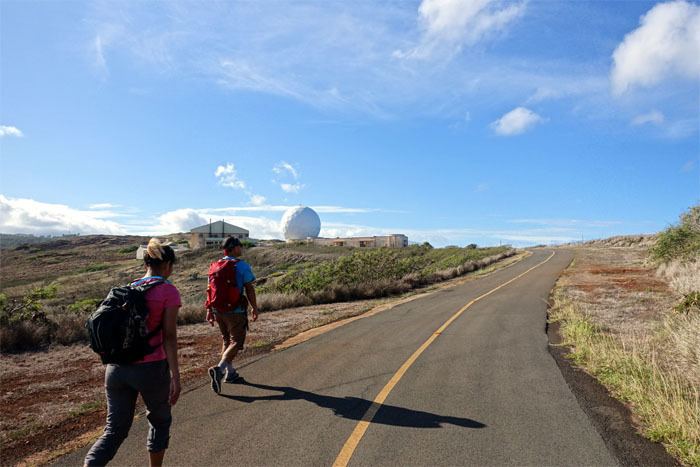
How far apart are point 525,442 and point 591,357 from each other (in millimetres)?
3953

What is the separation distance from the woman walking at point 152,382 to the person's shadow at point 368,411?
221 centimetres

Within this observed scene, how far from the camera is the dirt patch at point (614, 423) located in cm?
424

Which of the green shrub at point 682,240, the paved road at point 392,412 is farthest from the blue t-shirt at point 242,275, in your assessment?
the green shrub at point 682,240

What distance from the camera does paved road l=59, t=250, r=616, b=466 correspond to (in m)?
4.33

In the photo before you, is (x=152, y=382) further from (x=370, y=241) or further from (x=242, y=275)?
(x=370, y=241)

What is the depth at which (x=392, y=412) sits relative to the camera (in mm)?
5383

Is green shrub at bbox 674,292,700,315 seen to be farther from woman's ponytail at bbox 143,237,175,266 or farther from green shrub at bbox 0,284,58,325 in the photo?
green shrub at bbox 0,284,58,325

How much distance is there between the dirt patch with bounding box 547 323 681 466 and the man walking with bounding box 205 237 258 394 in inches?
178

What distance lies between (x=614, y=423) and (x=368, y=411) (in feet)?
9.03

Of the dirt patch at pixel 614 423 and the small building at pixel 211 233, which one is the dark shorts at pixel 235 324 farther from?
the small building at pixel 211 233

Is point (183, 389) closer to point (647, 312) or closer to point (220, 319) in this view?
point (220, 319)

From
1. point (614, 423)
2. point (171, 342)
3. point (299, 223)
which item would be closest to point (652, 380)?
point (614, 423)

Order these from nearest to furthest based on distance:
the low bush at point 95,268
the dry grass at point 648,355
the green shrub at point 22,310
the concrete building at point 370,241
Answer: the dry grass at point 648,355
the green shrub at point 22,310
the low bush at point 95,268
the concrete building at point 370,241

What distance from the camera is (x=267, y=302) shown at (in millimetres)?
16438
